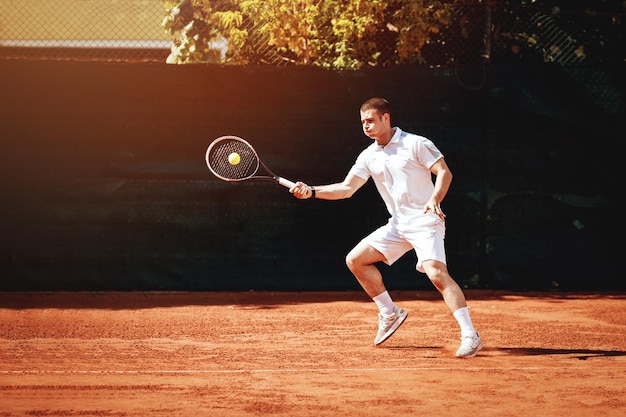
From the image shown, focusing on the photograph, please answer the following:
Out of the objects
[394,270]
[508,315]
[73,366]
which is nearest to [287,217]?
[394,270]

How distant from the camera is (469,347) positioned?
256 inches

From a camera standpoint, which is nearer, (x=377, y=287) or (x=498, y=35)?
(x=377, y=287)

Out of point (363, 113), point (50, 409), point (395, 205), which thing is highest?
point (363, 113)

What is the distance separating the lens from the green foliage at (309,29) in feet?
32.3

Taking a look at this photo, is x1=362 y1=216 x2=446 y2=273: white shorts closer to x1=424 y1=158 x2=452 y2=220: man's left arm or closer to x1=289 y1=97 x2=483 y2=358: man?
x1=289 y1=97 x2=483 y2=358: man

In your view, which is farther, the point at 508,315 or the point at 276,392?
the point at 508,315

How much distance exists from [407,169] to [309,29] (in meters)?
3.57

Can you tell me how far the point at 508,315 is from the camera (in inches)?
336

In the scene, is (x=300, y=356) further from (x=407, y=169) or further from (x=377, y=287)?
(x=407, y=169)

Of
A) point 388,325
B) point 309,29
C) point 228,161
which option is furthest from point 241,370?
point 309,29

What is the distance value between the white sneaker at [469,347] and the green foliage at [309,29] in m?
4.18

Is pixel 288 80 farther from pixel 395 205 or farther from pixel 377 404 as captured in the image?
pixel 377 404

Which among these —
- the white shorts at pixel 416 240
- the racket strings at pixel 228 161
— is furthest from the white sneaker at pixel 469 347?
the racket strings at pixel 228 161

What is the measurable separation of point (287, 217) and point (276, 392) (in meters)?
4.11
